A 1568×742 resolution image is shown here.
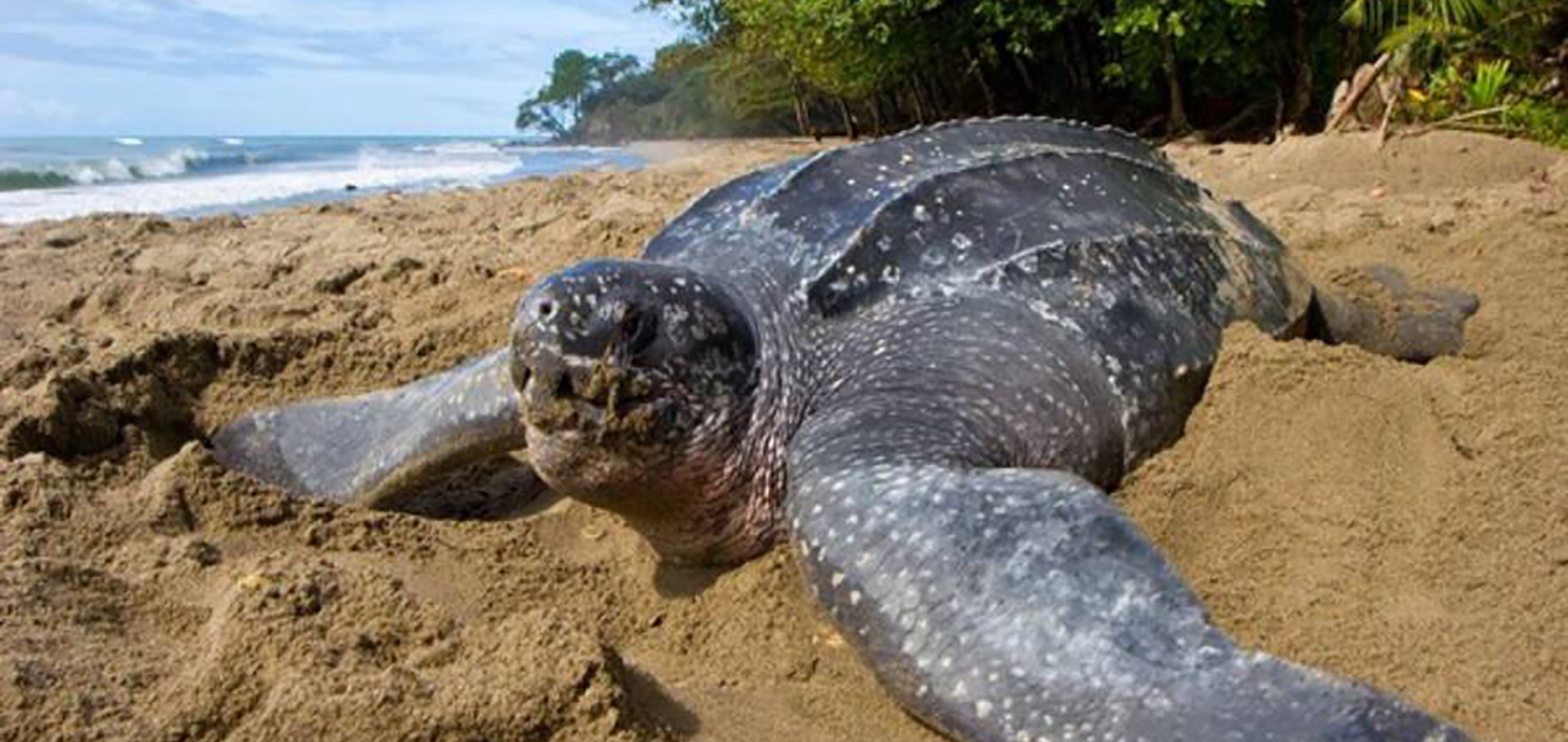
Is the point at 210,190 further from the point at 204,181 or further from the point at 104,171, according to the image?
the point at 104,171

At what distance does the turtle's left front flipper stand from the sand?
117 mm

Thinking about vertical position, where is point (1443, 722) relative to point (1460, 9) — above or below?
below

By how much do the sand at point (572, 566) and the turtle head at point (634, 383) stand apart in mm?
183

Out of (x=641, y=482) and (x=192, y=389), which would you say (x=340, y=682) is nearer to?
(x=641, y=482)

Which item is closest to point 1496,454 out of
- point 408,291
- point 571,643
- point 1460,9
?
point 571,643

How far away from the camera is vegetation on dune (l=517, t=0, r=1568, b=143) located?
745cm

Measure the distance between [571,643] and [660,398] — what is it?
0.49 m

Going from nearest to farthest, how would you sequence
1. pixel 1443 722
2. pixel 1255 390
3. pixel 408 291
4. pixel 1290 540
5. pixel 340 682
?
pixel 1443 722 → pixel 340 682 → pixel 1290 540 → pixel 1255 390 → pixel 408 291

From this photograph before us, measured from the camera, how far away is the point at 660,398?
175cm

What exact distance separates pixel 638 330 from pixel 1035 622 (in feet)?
2.38

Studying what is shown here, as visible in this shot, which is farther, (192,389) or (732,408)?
(192,389)

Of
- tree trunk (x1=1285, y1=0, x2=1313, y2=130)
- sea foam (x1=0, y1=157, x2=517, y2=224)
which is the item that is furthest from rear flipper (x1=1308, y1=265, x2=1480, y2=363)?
tree trunk (x1=1285, y1=0, x2=1313, y2=130)

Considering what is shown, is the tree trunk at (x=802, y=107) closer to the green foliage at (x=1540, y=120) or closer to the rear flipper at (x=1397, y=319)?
the green foliage at (x=1540, y=120)

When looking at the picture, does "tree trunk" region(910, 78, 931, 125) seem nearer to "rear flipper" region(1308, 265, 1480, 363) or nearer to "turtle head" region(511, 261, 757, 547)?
"rear flipper" region(1308, 265, 1480, 363)
